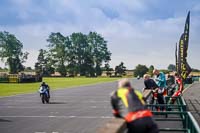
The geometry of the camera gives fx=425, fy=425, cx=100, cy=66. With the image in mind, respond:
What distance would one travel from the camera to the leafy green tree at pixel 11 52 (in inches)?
5507

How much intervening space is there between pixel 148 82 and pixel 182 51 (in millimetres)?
11306

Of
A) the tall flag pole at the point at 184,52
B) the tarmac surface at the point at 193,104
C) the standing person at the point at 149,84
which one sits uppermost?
the tall flag pole at the point at 184,52

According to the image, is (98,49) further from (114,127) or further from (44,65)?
(114,127)

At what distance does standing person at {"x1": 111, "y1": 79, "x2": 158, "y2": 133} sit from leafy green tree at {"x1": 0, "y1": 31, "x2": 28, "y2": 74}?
13511 centimetres

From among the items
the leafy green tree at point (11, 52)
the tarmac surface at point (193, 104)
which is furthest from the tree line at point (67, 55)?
the tarmac surface at point (193, 104)

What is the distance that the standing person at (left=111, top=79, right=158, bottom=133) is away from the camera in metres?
6.03

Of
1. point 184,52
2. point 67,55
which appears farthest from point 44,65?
point 184,52

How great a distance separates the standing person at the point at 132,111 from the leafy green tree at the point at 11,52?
13511 centimetres

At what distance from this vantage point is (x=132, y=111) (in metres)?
6.02

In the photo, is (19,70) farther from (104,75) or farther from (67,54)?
(104,75)

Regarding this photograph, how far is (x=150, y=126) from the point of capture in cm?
612

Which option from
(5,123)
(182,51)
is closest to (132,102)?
(5,123)

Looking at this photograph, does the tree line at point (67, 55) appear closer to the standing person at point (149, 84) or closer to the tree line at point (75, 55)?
the tree line at point (75, 55)

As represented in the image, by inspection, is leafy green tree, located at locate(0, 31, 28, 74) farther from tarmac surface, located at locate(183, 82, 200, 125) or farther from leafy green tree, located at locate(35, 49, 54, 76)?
tarmac surface, located at locate(183, 82, 200, 125)
